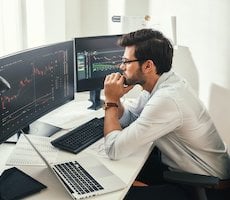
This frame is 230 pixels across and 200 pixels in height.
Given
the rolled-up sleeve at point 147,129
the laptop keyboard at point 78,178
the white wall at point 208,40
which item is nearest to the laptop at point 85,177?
the laptop keyboard at point 78,178

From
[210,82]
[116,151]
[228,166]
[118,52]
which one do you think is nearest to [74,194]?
[116,151]

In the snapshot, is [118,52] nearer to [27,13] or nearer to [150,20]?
[150,20]

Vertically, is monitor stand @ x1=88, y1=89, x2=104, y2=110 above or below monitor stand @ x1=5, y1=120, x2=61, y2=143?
above

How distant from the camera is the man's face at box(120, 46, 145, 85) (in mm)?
1843

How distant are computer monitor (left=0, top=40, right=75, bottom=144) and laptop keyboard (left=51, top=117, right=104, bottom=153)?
7.6 inches

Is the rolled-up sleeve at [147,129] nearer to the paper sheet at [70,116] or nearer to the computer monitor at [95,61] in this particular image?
the paper sheet at [70,116]

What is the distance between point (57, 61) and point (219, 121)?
1.10 meters

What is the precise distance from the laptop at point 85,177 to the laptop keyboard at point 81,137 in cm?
13

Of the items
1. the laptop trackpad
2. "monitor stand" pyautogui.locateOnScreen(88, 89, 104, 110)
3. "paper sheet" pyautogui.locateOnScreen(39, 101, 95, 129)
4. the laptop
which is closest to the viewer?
the laptop

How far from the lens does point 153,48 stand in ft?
5.93

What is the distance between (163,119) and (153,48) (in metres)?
0.36

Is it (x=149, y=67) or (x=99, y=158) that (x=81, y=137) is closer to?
(x=99, y=158)

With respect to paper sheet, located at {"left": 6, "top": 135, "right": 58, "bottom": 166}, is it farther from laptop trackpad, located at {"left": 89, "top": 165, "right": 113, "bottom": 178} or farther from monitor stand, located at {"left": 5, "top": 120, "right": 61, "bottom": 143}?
laptop trackpad, located at {"left": 89, "top": 165, "right": 113, "bottom": 178}

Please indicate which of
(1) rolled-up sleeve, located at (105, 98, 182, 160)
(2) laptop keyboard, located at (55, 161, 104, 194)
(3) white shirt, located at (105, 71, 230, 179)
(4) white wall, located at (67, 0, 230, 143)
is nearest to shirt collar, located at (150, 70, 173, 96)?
(3) white shirt, located at (105, 71, 230, 179)
